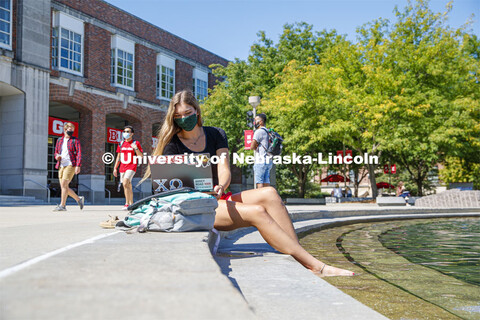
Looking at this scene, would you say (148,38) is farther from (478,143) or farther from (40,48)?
(478,143)

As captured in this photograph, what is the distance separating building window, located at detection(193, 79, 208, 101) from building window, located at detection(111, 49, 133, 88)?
6266 mm

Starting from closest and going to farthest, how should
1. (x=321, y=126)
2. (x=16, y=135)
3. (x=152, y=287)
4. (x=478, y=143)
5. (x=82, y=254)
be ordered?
1. (x=152, y=287)
2. (x=82, y=254)
3. (x=16, y=135)
4. (x=321, y=126)
5. (x=478, y=143)

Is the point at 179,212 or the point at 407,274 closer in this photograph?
the point at 179,212

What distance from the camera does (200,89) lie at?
31.9 meters

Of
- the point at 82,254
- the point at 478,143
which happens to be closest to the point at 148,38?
the point at 478,143

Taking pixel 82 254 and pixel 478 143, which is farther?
pixel 478 143

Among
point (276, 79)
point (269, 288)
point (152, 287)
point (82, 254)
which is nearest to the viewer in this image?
point (152, 287)

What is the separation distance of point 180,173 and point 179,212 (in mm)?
456

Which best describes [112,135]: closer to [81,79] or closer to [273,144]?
[81,79]

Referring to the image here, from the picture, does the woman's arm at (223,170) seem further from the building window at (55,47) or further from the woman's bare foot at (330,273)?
the building window at (55,47)

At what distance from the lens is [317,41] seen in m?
28.2

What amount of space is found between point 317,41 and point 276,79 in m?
4.34

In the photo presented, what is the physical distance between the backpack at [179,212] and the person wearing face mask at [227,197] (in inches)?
13.6

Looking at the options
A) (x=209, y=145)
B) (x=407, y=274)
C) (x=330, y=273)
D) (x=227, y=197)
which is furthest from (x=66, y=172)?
(x=407, y=274)
